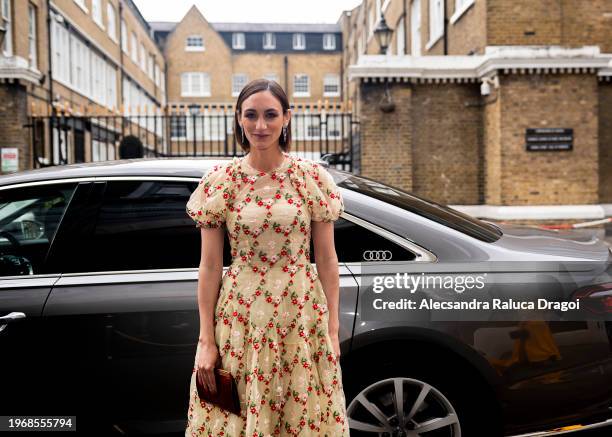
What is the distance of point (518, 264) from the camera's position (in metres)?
2.93

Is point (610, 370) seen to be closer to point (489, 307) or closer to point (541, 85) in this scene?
point (489, 307)

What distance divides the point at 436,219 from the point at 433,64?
35.8ft

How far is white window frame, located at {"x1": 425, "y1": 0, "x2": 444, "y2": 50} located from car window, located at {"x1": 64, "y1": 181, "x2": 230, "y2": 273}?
54.4 feet

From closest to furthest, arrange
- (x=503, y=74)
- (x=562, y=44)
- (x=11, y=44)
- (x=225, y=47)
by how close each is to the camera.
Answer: (x=503, y=74) < (x=562, y=44) < (x=11, y=44) < (x=225, y=47)

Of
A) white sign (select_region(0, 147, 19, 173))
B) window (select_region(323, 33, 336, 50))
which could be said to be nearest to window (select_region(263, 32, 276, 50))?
window (select_region(323, 33, 336, 50))

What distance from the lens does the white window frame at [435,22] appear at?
727 inches

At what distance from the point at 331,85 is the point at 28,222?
155 feet

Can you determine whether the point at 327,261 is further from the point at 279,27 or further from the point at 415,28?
the point at 279,27

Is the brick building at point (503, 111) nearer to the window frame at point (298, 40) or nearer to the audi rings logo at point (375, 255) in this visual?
the audi rings logo at point (375, 255)

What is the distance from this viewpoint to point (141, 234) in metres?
2.94

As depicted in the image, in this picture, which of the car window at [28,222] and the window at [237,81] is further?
the window at [237,81]

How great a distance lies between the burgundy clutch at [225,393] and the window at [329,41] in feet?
163

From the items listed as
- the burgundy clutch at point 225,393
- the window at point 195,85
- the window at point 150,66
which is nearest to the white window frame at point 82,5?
the window at point 150,66

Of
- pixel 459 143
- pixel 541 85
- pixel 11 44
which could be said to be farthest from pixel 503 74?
pixel 11 44
